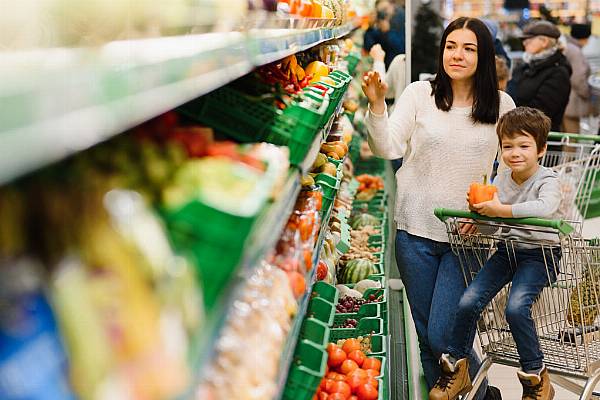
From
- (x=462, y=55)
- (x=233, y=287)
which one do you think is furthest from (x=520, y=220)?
(x=233, y=287)

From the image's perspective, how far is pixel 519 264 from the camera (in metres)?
3.45

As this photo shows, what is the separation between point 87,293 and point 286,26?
167 centimetres

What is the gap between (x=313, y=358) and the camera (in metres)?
2.42

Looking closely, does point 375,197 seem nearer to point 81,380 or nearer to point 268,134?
point 268,134

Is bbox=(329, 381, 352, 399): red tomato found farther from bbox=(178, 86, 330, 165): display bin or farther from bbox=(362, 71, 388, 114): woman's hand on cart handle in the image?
bbox=(178, 86, 330, 165): display bin

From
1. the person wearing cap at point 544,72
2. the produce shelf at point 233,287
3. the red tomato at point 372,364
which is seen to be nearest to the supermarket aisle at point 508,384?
the red tomato at point 372,364

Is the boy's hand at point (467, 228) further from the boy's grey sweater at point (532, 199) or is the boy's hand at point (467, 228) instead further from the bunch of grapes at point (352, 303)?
the bunch of grapes at point (352, 303)

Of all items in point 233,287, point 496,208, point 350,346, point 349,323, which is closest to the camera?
point 233,287

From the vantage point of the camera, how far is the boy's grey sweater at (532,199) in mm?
3301

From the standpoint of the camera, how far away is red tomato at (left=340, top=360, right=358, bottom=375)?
11.3ft

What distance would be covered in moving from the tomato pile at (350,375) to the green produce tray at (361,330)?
0.19 metres

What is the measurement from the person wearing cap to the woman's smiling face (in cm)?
382

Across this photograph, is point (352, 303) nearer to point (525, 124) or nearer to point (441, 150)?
point (441, 150)

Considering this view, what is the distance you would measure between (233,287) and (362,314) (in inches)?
119
